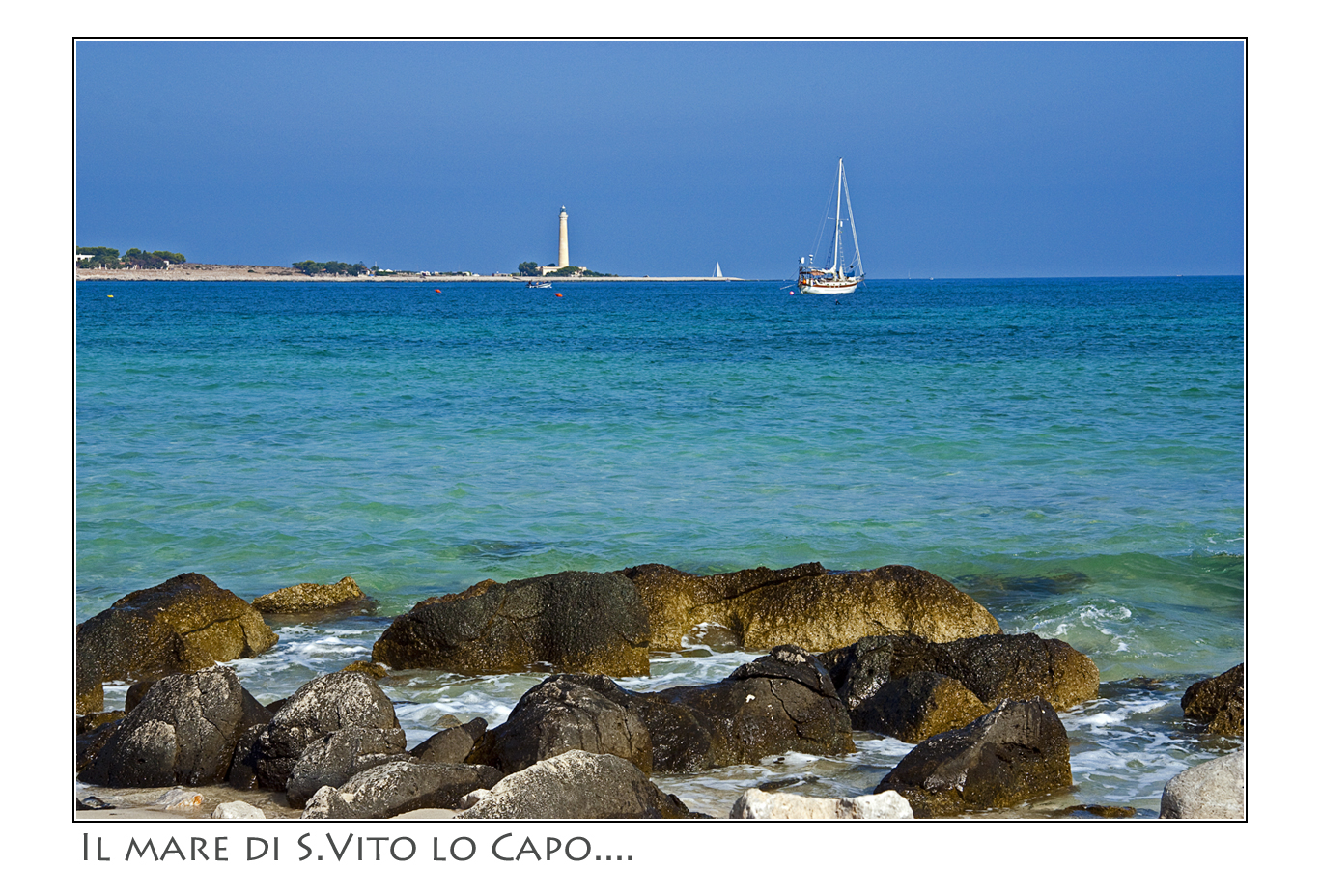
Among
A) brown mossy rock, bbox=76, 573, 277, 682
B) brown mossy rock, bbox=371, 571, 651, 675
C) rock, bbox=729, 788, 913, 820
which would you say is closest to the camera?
rock, bbox=729, 788, 913, 820

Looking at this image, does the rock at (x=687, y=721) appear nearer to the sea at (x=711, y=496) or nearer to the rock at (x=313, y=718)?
the sea at (x=711, y=496)

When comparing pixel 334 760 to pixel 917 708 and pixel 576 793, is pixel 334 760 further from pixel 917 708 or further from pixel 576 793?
pixel 917 708

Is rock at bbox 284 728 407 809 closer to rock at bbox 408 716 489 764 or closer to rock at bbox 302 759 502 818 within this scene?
rock at bbox 408 716 489 764

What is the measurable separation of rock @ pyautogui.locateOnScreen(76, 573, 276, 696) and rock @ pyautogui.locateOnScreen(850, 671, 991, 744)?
435cm

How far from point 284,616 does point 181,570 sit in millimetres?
2310

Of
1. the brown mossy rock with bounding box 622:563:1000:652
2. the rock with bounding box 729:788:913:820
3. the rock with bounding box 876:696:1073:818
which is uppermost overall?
the brown mossy rock with bounding box 622:563:1000:652

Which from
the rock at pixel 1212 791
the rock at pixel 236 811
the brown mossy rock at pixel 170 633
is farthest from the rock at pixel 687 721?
the brown mossy rock at pixel 170 633

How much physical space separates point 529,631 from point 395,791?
9.69 feet

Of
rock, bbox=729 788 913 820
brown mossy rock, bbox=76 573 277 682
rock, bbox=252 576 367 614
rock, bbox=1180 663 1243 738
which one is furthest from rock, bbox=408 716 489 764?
rock, bbox=1180 663 1243 738

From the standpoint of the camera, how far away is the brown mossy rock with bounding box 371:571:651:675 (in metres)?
7.74

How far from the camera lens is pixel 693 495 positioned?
14.1 m

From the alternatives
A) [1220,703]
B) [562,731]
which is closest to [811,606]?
[1220,703]

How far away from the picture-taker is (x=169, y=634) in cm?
780

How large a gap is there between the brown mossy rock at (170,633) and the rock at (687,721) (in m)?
2.87
